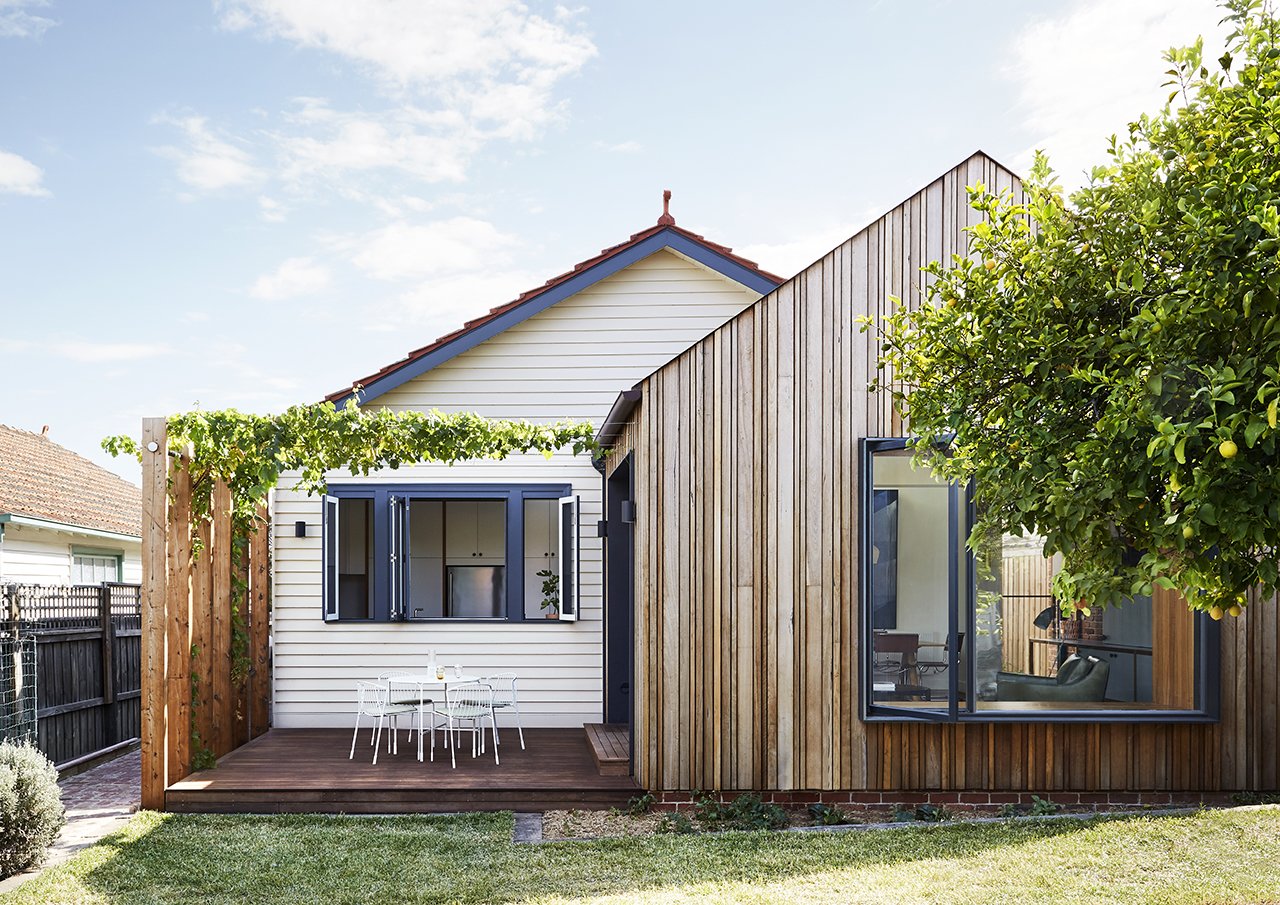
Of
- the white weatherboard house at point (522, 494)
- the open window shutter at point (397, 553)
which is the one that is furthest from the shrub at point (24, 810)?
the open window shutter at point (397, 553)

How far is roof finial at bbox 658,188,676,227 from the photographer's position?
9.74 meters

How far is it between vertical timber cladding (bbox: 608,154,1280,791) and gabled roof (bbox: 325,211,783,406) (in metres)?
2.77

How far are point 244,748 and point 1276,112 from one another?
8448mm

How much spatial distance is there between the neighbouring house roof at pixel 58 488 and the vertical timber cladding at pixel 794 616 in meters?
8.14

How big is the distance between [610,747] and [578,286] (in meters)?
4.28

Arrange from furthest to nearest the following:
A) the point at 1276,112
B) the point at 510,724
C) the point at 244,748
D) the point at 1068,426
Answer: the point at 510,724, the point at 244,748, the point at 1068,426, the point at 1276,112

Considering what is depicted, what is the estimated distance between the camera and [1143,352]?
304cm

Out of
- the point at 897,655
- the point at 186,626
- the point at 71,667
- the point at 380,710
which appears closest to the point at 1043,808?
the point at 897,655

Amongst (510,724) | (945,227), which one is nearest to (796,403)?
(945,227)

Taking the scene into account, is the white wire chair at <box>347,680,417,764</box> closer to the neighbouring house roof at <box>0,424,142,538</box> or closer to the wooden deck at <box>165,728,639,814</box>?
the wooden deck at <box>165,728,639,814</box>

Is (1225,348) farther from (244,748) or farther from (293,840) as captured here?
(244,748)

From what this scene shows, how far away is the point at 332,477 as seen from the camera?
9891mm

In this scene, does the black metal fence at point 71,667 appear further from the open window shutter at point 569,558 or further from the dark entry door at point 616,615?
the dark entry door at point 616,615

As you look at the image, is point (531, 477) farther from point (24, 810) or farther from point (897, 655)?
point (24, 810)
